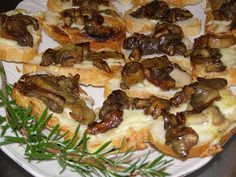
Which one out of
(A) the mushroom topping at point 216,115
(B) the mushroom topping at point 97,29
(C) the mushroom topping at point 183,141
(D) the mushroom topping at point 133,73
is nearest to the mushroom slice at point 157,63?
(D) the mushroom topping at point 133,73

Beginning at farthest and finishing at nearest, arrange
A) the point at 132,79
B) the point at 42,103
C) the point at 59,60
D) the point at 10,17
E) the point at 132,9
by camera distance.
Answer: the point at 132,9 → the point at 10,17 → the point at 59,60 → the point at 132,79 → the point at 42,103

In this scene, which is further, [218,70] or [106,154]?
[218,70]

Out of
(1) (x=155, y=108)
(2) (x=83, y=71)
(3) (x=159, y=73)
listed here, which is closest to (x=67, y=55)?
(2) (x=83, y=71)

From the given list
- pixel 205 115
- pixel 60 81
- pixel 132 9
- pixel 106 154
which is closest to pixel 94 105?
pixel 60 81

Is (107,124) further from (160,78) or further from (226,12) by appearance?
(226,12)

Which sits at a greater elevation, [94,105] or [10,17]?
[10,17]

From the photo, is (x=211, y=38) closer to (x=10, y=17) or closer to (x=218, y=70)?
(x=218, y=70)
